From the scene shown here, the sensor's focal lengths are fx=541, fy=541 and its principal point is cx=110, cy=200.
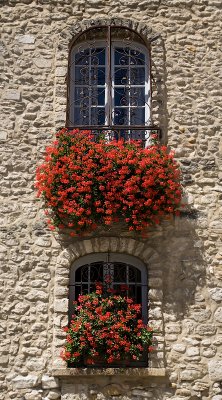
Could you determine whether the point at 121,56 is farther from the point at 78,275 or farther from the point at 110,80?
the point at 78,275

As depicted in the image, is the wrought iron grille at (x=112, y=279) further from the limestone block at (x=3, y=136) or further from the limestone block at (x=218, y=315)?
the limestone block at (x=3, y=136)

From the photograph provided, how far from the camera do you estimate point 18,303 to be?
6758mm

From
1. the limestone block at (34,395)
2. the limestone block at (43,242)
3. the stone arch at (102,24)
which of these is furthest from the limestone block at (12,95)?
the limestone block at (34,395)

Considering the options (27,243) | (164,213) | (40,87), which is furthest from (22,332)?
(40,87)

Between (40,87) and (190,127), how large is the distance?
7.12 feet

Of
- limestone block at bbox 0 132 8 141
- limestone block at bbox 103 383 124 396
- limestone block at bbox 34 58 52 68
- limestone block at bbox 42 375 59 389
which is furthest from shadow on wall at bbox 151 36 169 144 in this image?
limestone block at bbox 42 375 59 389

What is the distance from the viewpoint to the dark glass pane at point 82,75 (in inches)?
308

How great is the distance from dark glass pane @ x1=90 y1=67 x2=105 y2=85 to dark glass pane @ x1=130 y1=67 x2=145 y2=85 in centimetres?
42

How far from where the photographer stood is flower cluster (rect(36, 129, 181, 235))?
6.68 meters

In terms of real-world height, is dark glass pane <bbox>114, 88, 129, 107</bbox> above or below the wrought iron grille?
above

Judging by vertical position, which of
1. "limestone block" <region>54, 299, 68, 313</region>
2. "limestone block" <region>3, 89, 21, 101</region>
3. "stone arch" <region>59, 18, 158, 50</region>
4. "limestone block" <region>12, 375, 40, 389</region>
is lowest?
"limestone block" <region>12, 375, 40, 389</region>

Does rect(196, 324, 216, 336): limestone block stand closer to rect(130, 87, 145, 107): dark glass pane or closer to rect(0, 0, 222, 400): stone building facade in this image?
rect(0, 0, 222, 400): stone building facade

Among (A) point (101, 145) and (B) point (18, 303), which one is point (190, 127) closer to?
(A) point (101, 145)

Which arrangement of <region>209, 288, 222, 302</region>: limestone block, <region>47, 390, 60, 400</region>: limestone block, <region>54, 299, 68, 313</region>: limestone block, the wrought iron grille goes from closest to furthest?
<region>47, 390, 60, 400</region>: limestone block < <region>54, 299, 68, 313</region>: limestone block < <region>209, 288, 222, 302</region>: limestone block < the wrought iron grille
